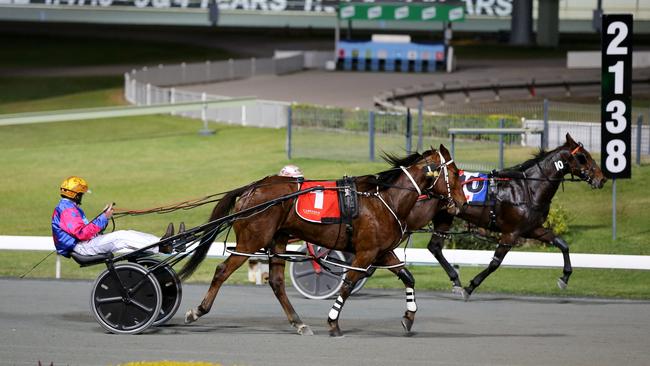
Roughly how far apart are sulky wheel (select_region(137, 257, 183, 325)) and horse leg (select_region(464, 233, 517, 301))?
4.02 meters

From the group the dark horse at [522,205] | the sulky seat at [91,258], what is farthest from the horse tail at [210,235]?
the dark horse at [522,205]

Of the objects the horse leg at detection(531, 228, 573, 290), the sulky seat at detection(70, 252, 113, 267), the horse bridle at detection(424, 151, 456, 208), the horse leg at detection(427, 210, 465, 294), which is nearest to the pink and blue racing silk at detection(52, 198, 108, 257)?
the sulky seat at detection(70, 252, 113, 267)

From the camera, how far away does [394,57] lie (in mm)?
51594

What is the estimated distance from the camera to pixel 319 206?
41.3ft

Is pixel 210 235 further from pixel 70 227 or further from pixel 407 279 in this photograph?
pixel 407 279

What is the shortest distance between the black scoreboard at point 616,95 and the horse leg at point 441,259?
403cm

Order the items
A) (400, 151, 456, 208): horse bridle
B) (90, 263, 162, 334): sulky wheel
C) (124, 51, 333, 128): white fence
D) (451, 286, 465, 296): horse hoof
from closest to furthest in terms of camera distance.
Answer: (90, 263, 162, 334): sulky wheel
(400, 151, 456, 208): horse bridle
(451, 286, 465, 296): horse hoof
(124, 51, 333, 128): white fence

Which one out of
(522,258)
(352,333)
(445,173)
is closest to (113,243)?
(352,333)

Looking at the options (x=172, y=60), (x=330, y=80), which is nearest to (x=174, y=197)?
(x=330, y=80)

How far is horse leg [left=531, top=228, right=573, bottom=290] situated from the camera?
15.5 metres

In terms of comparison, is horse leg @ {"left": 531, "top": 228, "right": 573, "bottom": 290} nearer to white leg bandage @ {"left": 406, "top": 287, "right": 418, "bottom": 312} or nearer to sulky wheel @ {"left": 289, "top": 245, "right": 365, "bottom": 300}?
sulky wheel @ {"left": 289, "top": 245, "right": 365, "bottom": 300}

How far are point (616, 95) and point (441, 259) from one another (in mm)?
Result: 4585

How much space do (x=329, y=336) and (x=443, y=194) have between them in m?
1.82

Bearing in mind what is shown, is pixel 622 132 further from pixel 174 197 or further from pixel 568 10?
pixel 568 10
